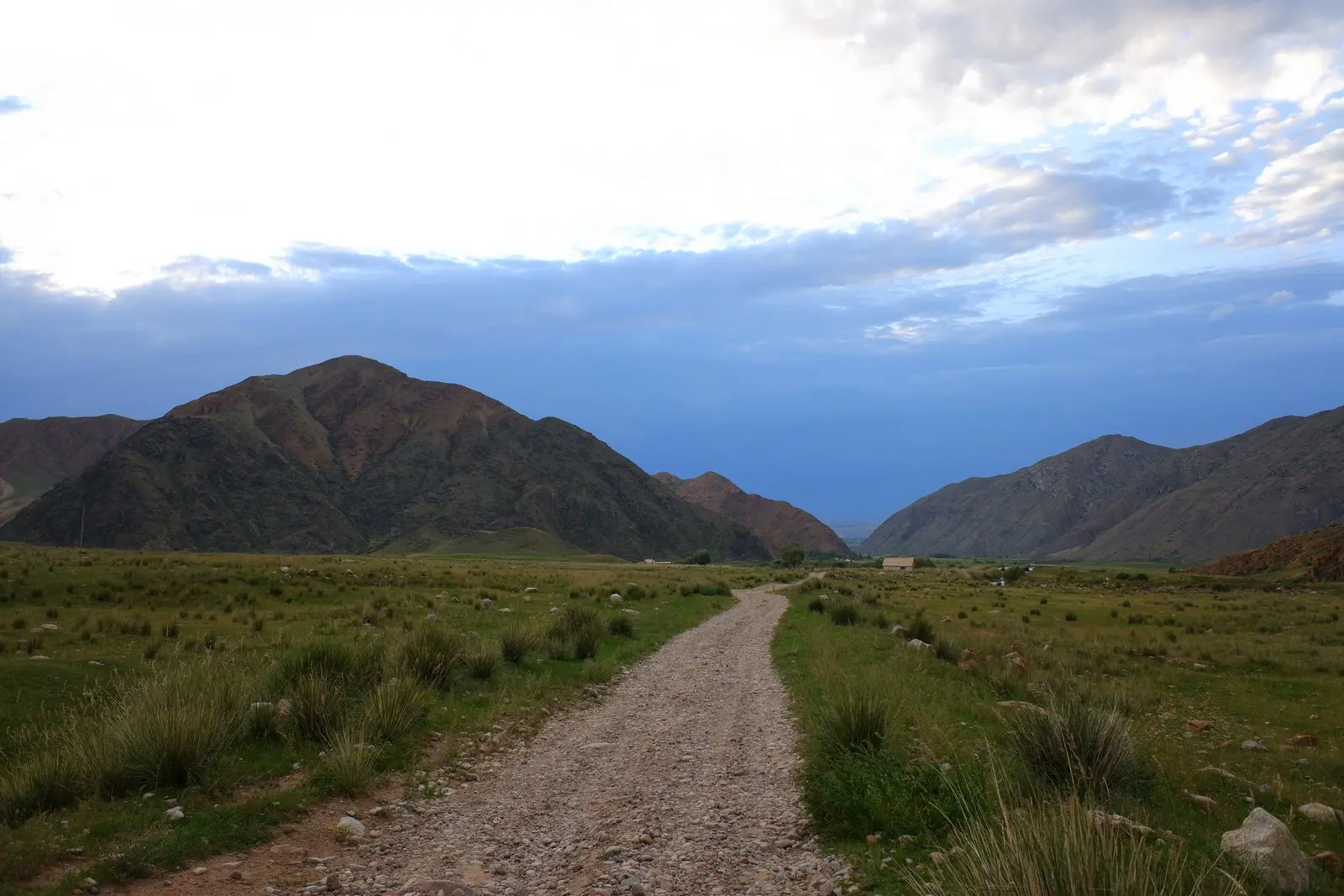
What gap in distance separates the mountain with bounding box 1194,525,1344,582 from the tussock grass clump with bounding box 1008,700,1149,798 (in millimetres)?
67838

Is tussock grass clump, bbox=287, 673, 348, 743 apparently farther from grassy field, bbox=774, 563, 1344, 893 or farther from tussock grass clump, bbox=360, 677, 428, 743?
grassy field, bbox=774, 563, 1344, 893

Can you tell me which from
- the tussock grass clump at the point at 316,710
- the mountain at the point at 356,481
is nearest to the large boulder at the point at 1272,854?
the tussock grass clump at the point at 316,710

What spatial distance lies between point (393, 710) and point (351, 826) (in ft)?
9.90

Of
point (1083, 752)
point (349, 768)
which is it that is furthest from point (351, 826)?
point (1083, 752)

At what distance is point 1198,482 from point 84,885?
22439cm

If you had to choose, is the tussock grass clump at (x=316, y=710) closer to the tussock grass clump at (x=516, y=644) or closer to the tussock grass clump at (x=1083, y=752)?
the tussock grass clump at (x=516, y=644)

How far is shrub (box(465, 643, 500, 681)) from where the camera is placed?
47.6 feet

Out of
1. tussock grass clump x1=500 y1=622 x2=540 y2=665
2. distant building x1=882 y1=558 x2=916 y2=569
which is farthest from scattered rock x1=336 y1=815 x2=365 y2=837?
distant building x1=882 y1=558 x2=916 y2=569

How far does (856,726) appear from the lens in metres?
9.02

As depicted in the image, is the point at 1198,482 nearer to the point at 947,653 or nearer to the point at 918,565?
the point at 918,565

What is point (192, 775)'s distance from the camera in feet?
26.6

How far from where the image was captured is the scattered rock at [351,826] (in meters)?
7.27

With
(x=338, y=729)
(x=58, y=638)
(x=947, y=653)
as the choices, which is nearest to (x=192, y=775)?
(x=338, y=729)

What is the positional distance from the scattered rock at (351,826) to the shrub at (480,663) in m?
6.96
